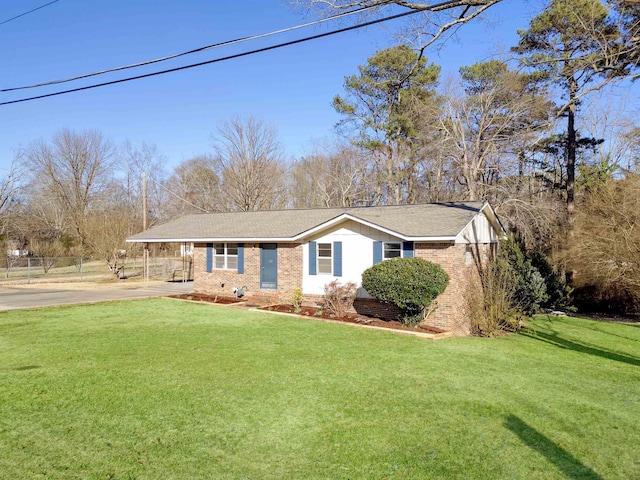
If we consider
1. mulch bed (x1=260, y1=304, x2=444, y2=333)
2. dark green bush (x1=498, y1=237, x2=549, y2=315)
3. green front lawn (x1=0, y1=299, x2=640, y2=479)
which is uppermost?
dark green bush (x1=498, y1=237, x2=549, y2=315)

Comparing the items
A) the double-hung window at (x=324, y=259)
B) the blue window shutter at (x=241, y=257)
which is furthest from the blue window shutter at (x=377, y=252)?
the blue window shutter at (x=241, y=257)

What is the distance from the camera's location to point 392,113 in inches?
1166

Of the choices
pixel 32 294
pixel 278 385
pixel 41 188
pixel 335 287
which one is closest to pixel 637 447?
pixel 278 385

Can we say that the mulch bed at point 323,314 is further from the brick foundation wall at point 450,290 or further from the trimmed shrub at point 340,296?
the brick foundation wall at point 450,290

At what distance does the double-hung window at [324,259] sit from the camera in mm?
15859

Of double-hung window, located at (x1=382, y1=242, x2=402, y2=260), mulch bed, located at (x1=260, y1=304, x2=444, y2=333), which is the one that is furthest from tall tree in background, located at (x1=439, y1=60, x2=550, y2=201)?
mulch bed, located at (x1=260, y1=304, x2=444, y2=333)

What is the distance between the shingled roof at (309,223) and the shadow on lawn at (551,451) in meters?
7.30

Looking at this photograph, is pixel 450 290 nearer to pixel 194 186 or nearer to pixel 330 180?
pixel 330 180

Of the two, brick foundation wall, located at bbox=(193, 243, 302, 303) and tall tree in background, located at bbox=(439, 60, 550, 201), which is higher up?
tall tree in background, located at bbox=(439, 60, 550, 201)

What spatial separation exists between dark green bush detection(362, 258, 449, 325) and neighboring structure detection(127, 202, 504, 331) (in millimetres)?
774

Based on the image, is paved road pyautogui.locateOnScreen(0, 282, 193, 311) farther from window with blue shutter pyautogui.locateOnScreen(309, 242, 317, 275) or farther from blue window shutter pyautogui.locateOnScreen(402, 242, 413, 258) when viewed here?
blue window shutter pyautogui.locateOnScreen(402, 242, 413, 258)

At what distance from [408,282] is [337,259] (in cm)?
373

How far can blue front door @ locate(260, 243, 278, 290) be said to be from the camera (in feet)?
56.5

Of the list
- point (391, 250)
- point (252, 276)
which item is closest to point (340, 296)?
point (391, 250)
